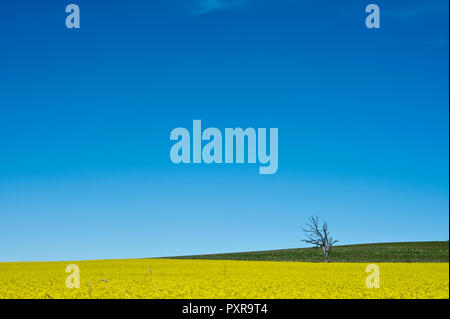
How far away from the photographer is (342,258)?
7806cm

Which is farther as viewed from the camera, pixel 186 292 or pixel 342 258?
pixel 342 258

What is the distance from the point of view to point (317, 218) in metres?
72.1
